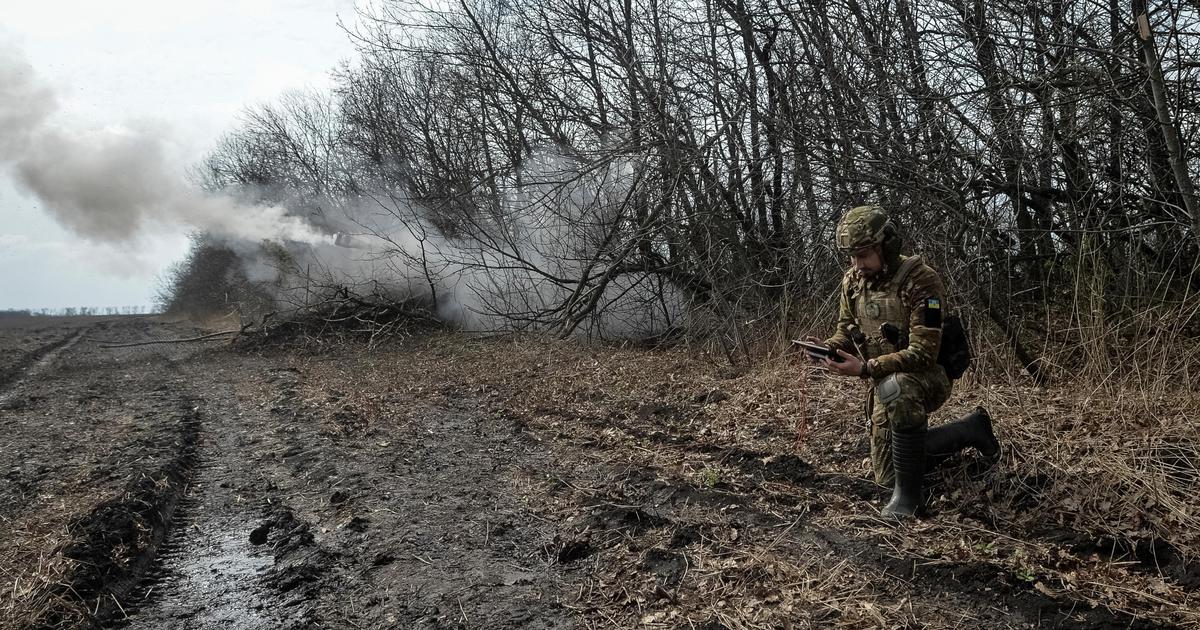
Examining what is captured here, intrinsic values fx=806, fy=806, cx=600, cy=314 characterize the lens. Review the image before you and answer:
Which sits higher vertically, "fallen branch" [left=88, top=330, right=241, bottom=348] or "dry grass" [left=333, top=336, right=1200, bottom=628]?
"fallen branch" [left=88, top=330, right=241, bottom=348]

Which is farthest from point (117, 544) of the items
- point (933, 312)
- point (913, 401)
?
point (933, 312)

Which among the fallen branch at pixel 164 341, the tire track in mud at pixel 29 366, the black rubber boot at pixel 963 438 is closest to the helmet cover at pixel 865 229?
the black rubber boot at pixel 963 438

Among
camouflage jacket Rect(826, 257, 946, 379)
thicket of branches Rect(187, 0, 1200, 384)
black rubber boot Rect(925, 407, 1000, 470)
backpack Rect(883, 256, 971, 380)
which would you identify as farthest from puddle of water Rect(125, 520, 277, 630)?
thicket of branches Rect(187, 0, 1200, 384)

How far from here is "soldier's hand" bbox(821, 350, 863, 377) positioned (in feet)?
13.5

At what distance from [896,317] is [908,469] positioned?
796 mm

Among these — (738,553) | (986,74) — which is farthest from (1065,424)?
(986,74)

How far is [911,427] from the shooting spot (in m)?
4.18

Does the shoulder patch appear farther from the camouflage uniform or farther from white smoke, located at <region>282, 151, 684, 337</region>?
white smoke, located at <region>282, 151, 684, 337</region>

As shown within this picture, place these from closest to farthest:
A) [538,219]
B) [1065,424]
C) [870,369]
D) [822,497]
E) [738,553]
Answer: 1. [738,553]
2. [870,369]
3. [822,497]
4. [1065,424]
5. [538,219]

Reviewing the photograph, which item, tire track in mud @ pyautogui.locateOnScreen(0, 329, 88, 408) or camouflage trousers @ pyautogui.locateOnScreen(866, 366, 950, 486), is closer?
camouflage trousers @ pyautogui.locateOnScreen(866, 366, 950, 486)

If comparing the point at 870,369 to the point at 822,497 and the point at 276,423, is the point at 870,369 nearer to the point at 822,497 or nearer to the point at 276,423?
the point at 822,497

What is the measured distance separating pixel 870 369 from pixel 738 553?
45.7 inches

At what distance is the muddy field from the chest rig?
0.91 m

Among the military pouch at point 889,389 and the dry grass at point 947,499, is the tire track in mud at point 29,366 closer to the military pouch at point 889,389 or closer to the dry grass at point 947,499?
the dry grass at point 947,499
